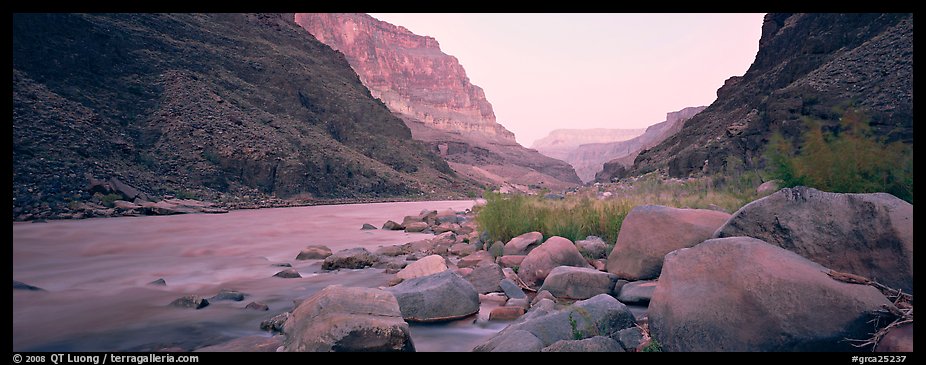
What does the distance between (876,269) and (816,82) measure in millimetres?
25469

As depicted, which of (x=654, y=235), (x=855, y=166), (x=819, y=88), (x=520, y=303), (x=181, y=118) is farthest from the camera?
(x=181, y=118)

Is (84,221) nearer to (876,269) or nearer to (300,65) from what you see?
(876,269)

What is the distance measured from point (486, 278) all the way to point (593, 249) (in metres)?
2.06

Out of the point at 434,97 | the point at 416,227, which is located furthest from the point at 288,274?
the point at 434,97

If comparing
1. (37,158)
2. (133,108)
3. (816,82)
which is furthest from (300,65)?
(816,82)

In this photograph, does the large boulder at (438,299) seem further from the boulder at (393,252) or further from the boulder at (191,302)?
the boulder at (393,252)

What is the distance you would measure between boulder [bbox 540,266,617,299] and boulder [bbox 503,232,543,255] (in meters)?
2.22

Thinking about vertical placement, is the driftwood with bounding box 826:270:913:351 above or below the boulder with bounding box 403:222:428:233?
above

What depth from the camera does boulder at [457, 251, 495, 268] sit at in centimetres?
726

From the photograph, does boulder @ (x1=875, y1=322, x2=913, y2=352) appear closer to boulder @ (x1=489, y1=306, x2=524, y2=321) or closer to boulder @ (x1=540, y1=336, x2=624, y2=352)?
boulder @ (x1=540, y1=336, x2=624, y2=352)

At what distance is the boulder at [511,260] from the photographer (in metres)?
6.74

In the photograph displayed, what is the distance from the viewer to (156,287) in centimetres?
616

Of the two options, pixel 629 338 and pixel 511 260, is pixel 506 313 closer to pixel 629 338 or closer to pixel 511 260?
pixel 629 338

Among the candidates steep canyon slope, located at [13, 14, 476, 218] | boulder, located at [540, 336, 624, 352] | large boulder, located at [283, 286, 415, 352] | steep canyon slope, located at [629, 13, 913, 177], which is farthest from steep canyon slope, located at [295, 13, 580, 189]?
boulder, located at [540, 336, 624, 352]
